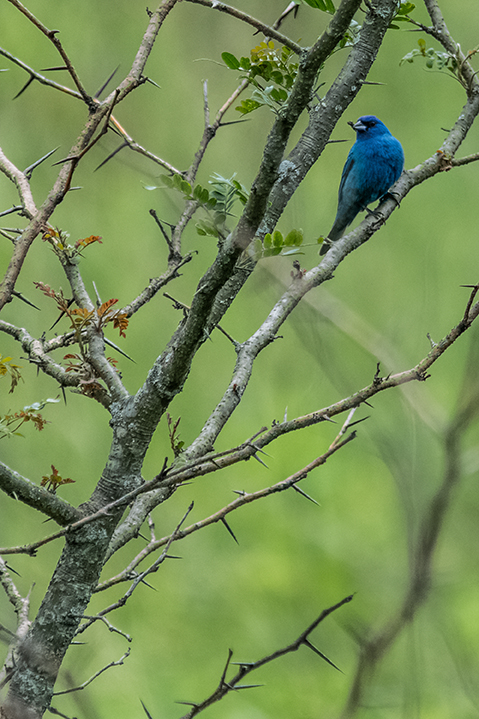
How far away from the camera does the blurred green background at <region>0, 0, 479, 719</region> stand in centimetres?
572

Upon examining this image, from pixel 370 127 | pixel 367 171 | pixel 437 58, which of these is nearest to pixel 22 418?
pixel 437 58

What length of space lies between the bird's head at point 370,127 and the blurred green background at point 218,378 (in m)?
1.24

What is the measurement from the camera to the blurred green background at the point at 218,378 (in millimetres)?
5723

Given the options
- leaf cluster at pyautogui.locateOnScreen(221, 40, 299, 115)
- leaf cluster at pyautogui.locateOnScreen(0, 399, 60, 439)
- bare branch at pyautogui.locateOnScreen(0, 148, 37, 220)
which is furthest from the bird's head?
leaf cluster at pyautogui.locateOnScreen(0, 399, 60, 439)

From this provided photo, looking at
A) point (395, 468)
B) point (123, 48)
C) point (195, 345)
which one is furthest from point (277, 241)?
point (123, 48)

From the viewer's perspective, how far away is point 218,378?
6301 mm

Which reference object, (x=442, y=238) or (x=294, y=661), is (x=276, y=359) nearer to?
(x=442, y=238)

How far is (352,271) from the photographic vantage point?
22.2 ft

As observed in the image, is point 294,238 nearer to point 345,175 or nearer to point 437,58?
point 437,58

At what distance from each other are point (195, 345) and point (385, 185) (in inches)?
120

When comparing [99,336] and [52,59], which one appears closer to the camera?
[99,336]

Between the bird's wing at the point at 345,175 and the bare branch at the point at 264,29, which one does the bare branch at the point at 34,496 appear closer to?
the bare branch at the point at 264,29

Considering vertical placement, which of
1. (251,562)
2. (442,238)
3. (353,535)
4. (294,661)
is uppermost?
(442,238)

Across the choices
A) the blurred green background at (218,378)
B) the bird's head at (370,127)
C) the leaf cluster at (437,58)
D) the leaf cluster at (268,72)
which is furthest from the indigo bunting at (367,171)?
the leaf cluster at (268,72)
